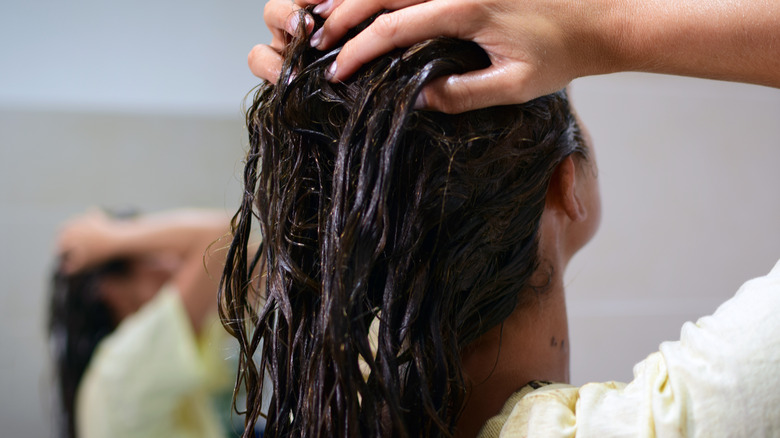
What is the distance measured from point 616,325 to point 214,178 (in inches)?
45.6

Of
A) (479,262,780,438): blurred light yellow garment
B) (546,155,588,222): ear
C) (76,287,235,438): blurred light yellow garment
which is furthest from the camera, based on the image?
(76,287,235,438): blurred light yellow garment

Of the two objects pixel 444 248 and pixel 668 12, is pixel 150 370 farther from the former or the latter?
pixel 668 12

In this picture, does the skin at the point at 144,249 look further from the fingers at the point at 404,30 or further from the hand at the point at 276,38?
the fingers at the point at 404,30

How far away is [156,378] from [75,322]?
334mm

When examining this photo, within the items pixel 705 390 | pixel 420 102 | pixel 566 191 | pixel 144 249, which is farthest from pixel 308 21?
pixel 144 249

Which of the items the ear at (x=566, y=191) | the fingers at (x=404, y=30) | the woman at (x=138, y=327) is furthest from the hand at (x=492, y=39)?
the woman at (x=138, y=327)

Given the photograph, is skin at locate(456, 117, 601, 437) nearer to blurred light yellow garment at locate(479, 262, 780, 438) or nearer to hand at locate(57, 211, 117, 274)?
blurred light yellow garment at locate(479, 262, 780, 438)

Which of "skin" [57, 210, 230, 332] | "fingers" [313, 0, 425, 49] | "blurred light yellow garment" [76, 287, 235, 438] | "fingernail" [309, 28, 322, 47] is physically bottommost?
"blurred light yellow garment" [76, 287, 235, 438]

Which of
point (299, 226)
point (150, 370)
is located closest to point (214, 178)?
point (150, 370)

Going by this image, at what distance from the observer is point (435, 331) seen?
0.49 meters

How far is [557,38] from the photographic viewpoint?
450 millimetres

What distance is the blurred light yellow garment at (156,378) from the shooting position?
118cm

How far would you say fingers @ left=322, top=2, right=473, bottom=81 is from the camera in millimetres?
437

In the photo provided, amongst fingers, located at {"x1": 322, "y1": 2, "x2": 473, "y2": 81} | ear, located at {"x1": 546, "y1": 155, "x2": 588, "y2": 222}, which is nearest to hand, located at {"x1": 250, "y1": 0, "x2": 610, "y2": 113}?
fingers, located at {"x1": 322, "y1": 2, "x2": 473, "y2": 81}
